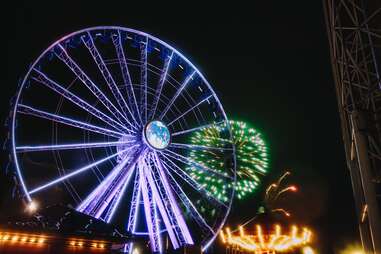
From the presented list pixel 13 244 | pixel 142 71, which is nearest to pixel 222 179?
pixel 142 71

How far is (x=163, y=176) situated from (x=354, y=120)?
9942 mm

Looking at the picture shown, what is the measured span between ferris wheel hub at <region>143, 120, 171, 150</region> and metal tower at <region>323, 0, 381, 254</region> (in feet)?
26.9

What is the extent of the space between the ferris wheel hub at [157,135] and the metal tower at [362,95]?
8.19m

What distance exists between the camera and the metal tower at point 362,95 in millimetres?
6930

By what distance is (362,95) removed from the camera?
27.4 feet

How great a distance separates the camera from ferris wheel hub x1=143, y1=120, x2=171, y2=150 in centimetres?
1584

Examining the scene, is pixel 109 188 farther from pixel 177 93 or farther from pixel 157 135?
pixel 177 93

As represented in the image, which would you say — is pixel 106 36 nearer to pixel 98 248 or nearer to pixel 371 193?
pixel 98 248

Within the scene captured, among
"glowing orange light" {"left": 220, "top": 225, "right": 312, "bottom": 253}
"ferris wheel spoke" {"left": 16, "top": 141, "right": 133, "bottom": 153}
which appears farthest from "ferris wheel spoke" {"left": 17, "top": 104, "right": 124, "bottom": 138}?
"glowing orange light" {"left": 220, "top": 225, "right": 312, "bottom": 253}

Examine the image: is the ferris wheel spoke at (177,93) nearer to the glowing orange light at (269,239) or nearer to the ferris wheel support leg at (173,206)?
the ferris wheel support leg at (173,206)

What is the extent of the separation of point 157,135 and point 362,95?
9.66 m

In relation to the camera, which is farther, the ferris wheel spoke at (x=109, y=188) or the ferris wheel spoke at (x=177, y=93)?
the ferris wheel spoke at (x=177, y=93)

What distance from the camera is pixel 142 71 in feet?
56.5

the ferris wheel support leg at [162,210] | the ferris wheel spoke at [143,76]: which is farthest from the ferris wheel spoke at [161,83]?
the ferris wheel support leg at [162,210]
